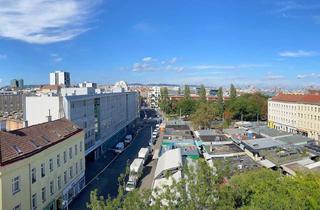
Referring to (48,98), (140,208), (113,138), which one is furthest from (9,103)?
(140,208)

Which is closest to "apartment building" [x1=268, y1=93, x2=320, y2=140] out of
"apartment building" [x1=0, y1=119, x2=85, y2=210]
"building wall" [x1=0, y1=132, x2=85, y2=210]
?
"apartment building" [x1=0, y1=119, x2=85, y2=210]

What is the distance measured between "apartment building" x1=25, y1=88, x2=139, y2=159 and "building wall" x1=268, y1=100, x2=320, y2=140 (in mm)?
30288

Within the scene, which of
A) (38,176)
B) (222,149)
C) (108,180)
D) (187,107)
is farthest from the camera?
(187,107)

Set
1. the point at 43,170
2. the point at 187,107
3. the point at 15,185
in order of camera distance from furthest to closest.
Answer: the point at 187,107 → the point at 43,170 → the point at 15,185

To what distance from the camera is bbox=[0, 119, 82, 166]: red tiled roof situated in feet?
55.0

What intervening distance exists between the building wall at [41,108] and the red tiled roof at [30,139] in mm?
4355

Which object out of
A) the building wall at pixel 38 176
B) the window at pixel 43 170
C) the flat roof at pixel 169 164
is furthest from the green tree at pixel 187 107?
the window at pixel 43 170

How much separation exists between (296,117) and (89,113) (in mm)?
39339

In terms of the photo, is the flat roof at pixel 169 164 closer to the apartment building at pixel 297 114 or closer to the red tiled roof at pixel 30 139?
the red tiled roof at pixel 30 139

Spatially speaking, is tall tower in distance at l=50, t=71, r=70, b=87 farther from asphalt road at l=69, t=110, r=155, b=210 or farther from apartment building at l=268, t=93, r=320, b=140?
apartment building at l=268, t=93, r=320, b=140

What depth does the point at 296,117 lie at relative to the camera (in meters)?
60.0

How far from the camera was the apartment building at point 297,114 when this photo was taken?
2117 inches

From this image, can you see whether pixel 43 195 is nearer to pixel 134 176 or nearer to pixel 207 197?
pixel 134 176

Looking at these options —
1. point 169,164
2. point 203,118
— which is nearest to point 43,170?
point 169,164
